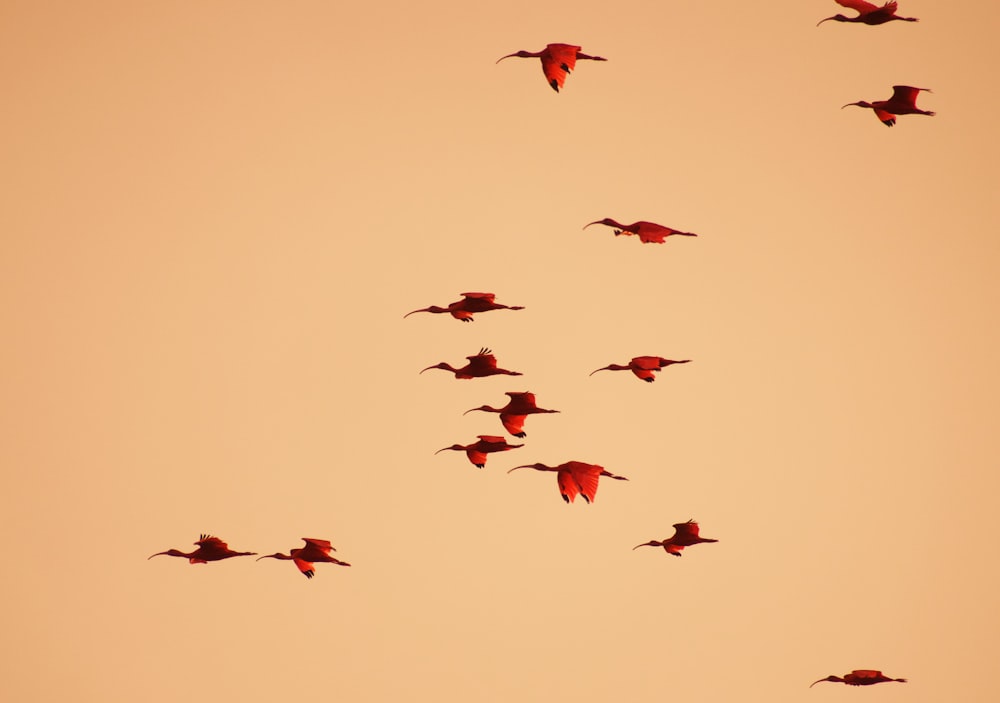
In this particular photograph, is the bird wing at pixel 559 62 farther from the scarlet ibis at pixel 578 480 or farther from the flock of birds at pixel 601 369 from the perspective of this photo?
the scarlet ibis at pixel 578 480

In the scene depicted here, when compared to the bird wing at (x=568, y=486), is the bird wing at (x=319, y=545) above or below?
below

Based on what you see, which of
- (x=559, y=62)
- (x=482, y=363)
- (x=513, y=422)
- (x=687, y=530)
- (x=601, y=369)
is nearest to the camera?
(x=559, y=62)

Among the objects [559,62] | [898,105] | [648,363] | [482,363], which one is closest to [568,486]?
[482,363]

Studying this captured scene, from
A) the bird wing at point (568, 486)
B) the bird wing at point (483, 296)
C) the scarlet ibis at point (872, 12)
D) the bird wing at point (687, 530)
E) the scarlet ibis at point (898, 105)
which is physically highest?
the scarlet ibis at point (872, 12)

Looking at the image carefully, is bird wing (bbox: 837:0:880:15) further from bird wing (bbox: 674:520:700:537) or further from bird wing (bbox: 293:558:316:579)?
bird wing (bbox: 293:558:316:579)

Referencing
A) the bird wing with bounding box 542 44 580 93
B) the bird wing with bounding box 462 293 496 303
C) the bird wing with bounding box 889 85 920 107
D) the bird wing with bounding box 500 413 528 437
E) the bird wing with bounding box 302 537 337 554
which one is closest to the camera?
the bird wing with bounding box 542 44 580 93

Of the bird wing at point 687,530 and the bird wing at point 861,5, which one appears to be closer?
the bird wing at point 861,5

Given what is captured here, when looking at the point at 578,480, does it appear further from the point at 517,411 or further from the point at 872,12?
the point at 872,12

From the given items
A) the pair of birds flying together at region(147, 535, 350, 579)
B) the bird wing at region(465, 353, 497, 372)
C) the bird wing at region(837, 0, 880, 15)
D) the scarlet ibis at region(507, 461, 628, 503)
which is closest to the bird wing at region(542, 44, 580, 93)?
the bird wing at region(837, 0, 880, 15)

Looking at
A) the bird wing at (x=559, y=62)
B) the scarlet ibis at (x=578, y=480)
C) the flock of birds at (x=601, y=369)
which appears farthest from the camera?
the scarlet ibis at (x=578, y=480)

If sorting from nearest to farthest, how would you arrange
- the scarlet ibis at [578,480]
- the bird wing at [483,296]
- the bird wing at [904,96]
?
the bird wing at [483,296] → the scarlet ibis at [578,480] → the bird wing at [904,96]

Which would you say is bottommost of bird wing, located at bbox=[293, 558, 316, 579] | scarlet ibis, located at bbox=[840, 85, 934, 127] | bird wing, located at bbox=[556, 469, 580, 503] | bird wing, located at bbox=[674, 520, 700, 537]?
bird wing, located at bbox=[293, 558, 316, 579]

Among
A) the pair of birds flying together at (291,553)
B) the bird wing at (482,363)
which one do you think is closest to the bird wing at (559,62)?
the bird wing at (482,363)

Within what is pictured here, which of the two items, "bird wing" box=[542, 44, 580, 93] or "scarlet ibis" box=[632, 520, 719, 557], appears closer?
"bird wing" box=[542, 44, 580, 93]
